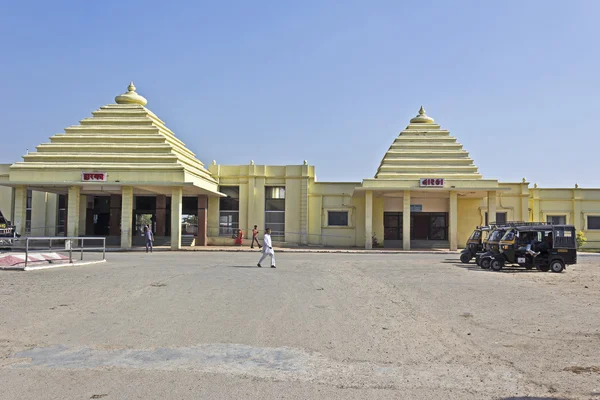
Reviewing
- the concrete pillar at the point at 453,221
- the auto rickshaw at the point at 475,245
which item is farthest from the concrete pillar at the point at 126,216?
the concrete pillar at the point at 453,221

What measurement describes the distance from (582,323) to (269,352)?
19.1 feet

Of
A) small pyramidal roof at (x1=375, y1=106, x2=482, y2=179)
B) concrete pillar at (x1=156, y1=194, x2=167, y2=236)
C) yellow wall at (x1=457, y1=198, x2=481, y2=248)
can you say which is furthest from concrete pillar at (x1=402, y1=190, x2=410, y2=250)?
concrete pillar at (x1=156, y1=194, x2=167, y2=236)

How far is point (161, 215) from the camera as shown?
39688 mm

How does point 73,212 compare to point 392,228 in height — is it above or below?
above

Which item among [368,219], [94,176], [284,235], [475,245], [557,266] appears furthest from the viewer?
[284,235]

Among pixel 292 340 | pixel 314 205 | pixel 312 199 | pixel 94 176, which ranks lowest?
pixel 292 340

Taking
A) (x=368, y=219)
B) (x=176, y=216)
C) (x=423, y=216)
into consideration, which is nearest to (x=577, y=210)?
(x=423, y=216)

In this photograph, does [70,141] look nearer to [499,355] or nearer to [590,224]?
[499,355]

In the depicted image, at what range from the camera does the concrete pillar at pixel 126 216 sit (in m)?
32.4

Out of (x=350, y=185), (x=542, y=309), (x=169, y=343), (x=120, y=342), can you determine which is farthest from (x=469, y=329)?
(x=350, y=185)

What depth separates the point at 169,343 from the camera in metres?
7.69

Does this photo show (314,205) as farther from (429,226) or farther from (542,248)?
(542,248)

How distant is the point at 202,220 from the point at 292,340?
31241 millimetres

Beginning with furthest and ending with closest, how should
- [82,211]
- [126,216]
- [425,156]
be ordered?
[82,211] < [425,156] < [126,216]
